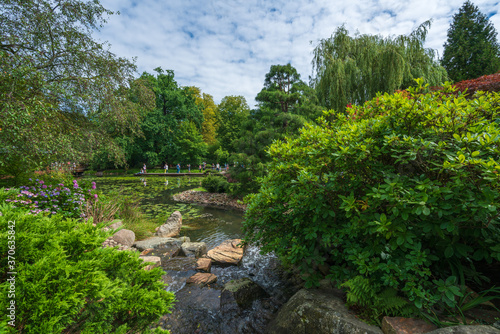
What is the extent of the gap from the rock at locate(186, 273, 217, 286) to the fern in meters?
2.55

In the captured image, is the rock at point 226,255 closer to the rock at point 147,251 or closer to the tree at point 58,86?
the rock at point 147,251

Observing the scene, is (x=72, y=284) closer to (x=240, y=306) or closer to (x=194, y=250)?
(x=240, y=306)

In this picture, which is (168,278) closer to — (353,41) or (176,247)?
(176,247)

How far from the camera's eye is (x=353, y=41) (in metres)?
9.57

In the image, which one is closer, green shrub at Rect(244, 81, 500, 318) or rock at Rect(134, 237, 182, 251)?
green shrub at Rect(244, 81, 500, 318)

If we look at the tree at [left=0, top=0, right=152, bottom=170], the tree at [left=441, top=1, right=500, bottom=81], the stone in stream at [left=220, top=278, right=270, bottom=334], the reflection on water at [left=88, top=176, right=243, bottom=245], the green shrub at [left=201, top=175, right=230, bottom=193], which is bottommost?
the reflection on water at [left=88, top=176, right=243, bottom=245]

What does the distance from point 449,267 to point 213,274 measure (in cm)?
352

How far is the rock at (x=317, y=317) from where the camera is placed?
1813 millimetres

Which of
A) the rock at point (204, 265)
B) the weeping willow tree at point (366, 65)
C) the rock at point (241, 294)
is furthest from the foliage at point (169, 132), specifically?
the rock at point (241, 294)

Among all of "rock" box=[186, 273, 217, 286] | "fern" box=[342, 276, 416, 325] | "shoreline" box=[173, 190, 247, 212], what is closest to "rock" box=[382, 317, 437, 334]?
"fern" box=[342, 276, 416, 325]

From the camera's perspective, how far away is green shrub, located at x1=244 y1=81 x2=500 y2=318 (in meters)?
1.56

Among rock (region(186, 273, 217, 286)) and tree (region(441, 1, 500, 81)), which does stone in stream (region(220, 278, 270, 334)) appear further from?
tree (region(441, 1, 500, 81))

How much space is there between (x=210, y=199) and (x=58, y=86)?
8.55 meters

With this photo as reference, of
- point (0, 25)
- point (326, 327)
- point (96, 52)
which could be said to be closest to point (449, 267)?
point (326, 327)
